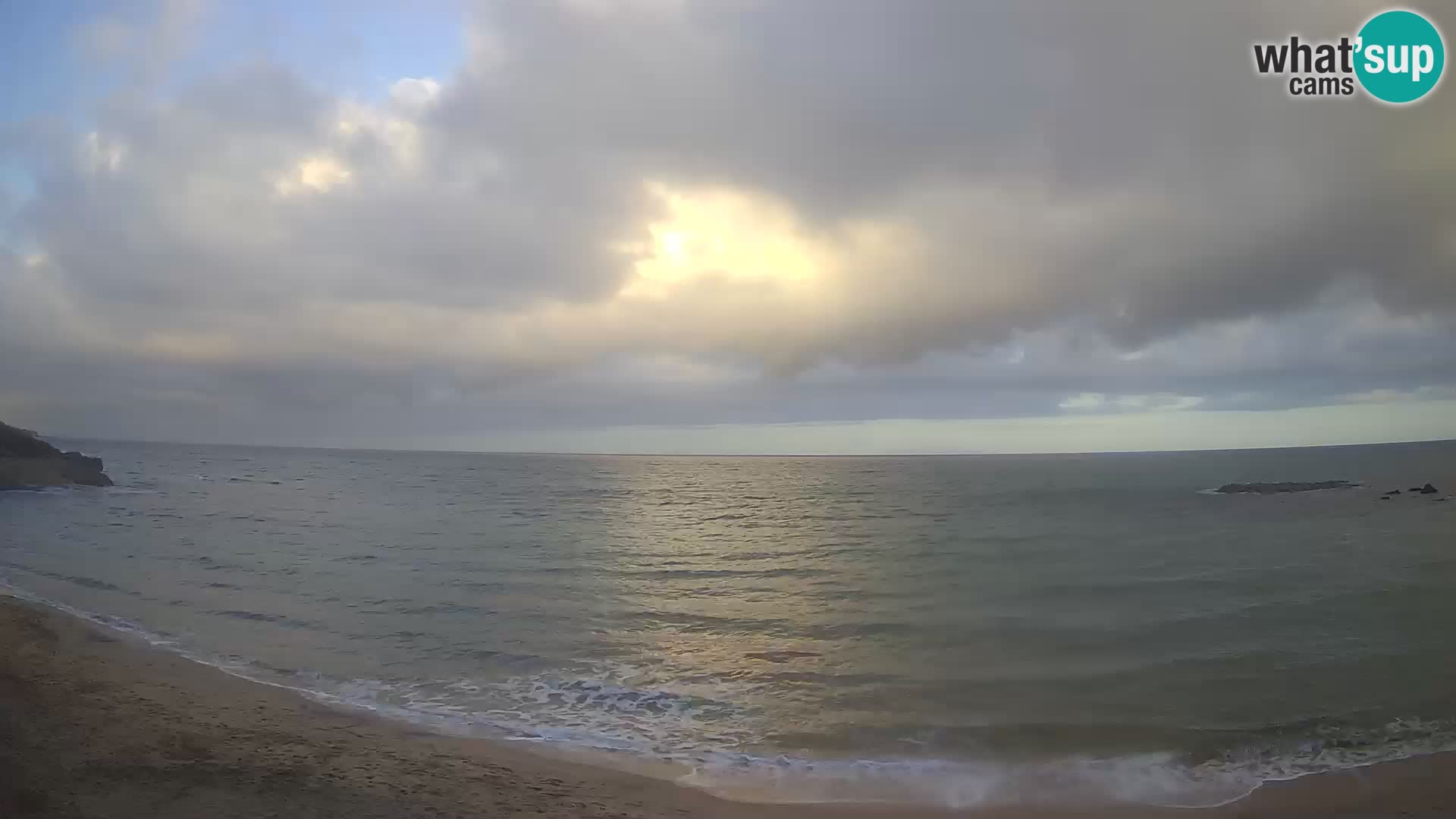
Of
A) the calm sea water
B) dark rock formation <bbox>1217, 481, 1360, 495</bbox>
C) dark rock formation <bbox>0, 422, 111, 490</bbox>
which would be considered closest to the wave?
the calm sea water

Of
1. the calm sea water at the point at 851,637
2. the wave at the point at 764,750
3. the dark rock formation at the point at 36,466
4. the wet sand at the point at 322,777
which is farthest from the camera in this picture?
the dark rock formation at the point at 36,466

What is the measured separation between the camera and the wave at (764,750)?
33.5 feet

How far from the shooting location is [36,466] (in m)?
67.5

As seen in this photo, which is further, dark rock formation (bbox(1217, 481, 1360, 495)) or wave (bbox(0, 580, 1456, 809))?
dark rock formation (bbox(1217, 481, 1360, 495))

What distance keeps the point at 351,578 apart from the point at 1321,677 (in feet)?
97.8

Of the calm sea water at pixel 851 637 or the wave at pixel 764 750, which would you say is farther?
the calm sea water at pixel 851 637

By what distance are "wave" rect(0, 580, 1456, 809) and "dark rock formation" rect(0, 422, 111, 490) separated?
74.1m

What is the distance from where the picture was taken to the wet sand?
863 cm

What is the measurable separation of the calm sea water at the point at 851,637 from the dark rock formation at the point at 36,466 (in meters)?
28.5

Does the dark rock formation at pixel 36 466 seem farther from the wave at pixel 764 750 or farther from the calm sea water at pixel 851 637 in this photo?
the wave at pixel 764 750

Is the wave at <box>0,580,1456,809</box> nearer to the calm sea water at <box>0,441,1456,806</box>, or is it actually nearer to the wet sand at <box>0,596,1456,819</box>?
the calm sea water at <box>0,441,1456,806</box>

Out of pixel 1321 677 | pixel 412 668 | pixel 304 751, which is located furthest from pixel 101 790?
pixel 1321 677

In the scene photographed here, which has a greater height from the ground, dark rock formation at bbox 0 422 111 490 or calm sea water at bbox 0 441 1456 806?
dark rock formation at bbox 0 422 111 490

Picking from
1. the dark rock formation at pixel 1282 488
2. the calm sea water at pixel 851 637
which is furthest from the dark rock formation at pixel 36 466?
the dark rock formation at pixel 1282 488
